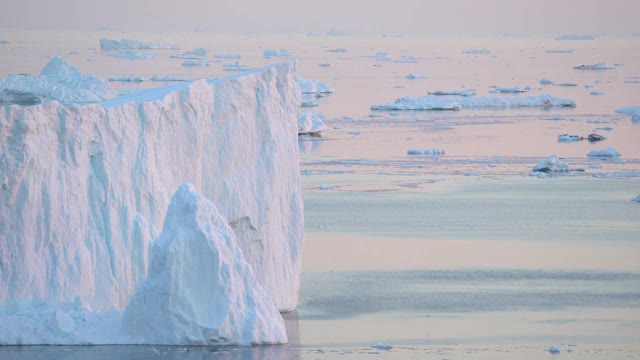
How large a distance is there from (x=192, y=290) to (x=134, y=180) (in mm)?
1590

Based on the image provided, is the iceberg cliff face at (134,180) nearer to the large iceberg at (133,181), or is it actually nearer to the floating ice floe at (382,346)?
the large iceberg at (133,181)

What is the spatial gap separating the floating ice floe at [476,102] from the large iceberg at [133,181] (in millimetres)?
32489

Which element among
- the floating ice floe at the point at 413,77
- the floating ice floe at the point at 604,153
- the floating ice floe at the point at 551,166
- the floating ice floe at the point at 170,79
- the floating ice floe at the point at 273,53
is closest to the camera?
the floating ice floe at the point at 551,166

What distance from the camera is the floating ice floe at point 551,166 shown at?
95.5ft

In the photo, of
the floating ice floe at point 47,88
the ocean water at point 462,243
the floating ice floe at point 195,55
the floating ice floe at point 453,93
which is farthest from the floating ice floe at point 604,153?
the floating ice floe at point 195,55

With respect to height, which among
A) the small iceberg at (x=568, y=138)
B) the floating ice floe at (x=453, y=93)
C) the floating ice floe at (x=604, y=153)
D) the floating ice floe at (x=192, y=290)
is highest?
the floating ice floe at (x=192, y=290)

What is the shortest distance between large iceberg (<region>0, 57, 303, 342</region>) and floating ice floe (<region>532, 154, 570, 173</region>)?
1545 cm

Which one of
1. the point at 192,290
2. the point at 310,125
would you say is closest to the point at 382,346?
the point at 192,290

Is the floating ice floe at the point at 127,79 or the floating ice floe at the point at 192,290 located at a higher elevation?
the floating ice floe at the point at 192,290

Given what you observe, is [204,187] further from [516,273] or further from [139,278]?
[516,273]

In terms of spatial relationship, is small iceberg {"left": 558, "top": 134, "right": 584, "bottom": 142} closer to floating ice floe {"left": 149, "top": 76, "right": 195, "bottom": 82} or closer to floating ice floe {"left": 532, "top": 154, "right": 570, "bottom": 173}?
floating ice floe {"left": 532, "top": 154, "right": 570, "bottom": 173}

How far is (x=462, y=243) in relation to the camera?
65.4 ft

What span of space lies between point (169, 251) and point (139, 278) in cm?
102

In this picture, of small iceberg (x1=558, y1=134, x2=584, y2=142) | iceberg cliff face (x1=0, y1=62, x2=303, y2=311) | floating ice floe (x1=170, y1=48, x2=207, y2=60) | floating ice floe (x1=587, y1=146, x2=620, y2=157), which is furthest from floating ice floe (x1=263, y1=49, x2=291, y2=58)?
iceberg cliff face (x1=0, y1=62, x2=303, y2=311)
